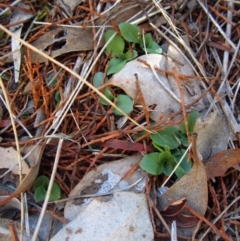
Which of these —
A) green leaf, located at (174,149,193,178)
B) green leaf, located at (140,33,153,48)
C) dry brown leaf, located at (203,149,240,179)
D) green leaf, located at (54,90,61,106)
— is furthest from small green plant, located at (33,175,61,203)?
green leaf, located at (140,33,153,48)

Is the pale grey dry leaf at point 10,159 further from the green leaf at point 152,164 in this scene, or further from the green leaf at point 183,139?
the green leaf at point 183,139

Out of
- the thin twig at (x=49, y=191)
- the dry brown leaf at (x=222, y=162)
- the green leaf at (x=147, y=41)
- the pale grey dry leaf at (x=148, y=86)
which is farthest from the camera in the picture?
the green leaf at (x=147, y=41)

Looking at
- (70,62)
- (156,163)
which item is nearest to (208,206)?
(156,163)

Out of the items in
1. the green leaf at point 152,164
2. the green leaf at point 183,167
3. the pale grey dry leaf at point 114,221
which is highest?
the green leaf at point 152,164

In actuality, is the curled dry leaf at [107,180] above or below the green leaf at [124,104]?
below

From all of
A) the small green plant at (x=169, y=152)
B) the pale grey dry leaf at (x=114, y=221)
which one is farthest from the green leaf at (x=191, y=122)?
the pale grey dry leaf at (x=114, y=221)

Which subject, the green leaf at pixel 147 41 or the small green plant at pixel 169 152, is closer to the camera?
the small green plant at pixel 169 152
